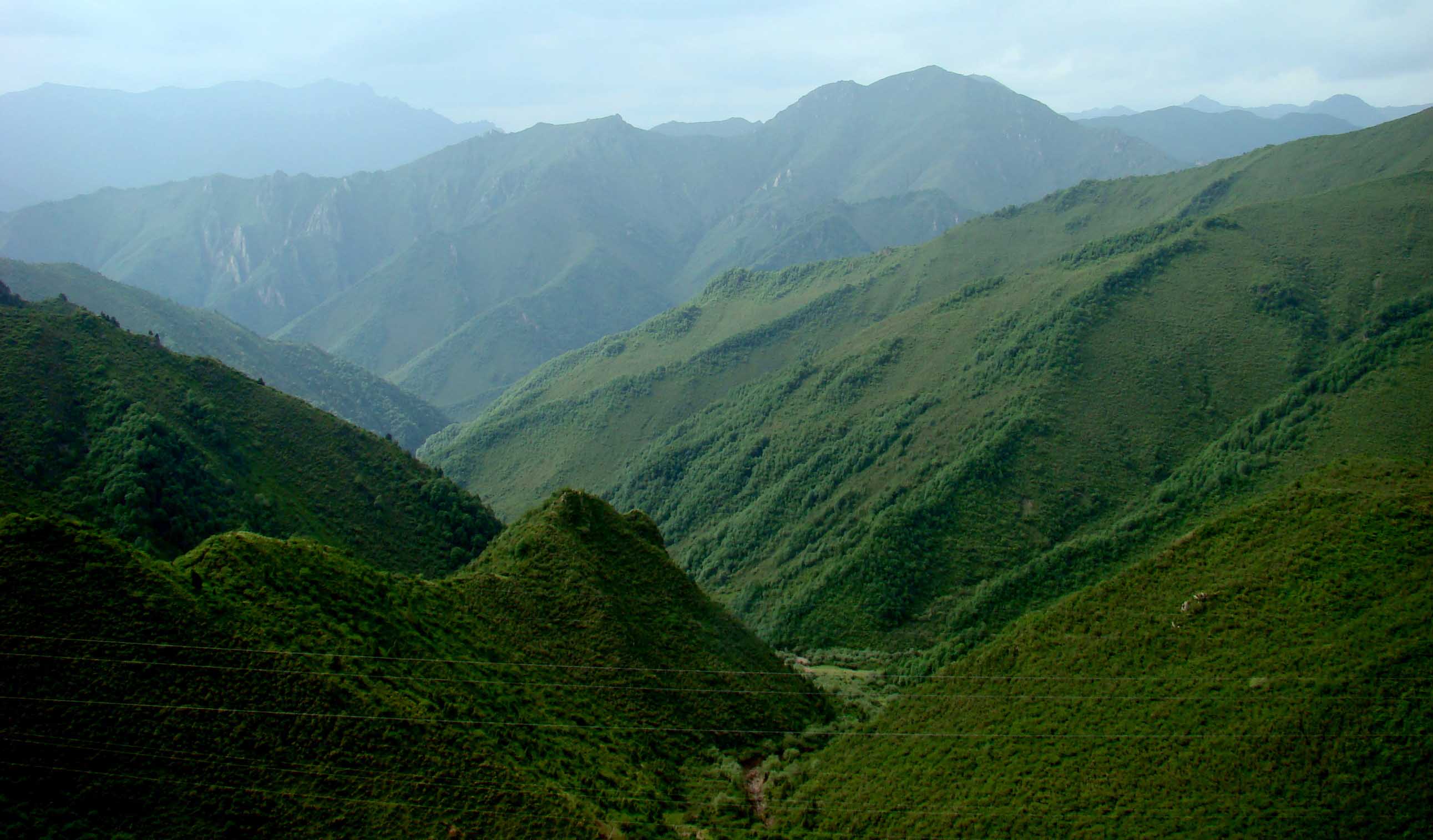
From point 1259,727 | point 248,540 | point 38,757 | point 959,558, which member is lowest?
point 959,558

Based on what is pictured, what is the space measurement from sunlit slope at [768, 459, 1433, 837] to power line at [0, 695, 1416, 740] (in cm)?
18

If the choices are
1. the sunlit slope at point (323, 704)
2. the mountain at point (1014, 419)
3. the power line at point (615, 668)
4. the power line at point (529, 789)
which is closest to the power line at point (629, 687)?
the sunlit slope at point (323, 704)

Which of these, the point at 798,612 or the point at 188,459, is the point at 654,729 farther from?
the point at 798,612

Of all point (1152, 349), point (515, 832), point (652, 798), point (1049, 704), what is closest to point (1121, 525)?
point (1152, 349)

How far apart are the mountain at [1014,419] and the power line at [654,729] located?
28.3 metres

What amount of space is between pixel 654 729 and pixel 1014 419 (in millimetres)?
79246

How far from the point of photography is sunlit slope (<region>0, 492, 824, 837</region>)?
3444 cm

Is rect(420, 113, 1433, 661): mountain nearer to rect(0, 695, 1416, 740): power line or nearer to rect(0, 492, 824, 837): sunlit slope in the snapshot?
rect(0, 695, 1416, 740): power line

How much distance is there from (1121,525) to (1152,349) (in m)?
39.0

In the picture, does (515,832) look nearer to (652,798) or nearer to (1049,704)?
(652,798)

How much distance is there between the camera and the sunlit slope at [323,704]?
3444cm

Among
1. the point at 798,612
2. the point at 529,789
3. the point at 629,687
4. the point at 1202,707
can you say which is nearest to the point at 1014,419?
the point at 798,612

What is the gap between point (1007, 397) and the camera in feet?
402

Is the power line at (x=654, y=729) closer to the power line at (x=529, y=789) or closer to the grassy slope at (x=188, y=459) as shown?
the power line at (x=529, y=789)
